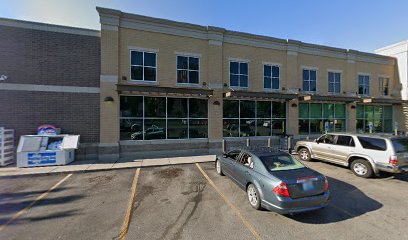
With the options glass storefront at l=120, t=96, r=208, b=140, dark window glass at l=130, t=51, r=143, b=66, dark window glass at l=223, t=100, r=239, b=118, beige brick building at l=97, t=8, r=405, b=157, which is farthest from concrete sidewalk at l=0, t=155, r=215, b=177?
dark window glass at l=130, t=51, r=143, b=66

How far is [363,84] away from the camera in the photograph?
60.2ft

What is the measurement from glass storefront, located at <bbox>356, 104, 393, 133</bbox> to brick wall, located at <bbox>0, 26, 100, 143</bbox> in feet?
71.3

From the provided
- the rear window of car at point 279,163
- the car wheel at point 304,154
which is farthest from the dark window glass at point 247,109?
the rear window of car at point 279,163

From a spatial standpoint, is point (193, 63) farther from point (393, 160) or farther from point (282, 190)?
point (393, 160)

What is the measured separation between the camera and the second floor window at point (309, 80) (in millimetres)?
16016

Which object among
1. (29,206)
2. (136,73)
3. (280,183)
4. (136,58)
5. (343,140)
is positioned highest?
(136,58)

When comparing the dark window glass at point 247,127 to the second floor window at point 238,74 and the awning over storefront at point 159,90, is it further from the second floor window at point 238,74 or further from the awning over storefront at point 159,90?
the awning over storefront at point 159,90

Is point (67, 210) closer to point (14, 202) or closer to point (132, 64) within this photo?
point (14, 202)

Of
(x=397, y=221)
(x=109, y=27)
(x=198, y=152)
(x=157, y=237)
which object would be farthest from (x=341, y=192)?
(x=109, y=27)

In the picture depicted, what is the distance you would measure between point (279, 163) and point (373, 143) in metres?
5.18

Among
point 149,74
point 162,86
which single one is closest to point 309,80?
point 162,86

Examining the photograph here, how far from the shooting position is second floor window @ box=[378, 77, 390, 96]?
1923 centimetres

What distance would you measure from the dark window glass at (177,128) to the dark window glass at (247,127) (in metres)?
4.13

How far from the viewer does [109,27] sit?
37.2ft
